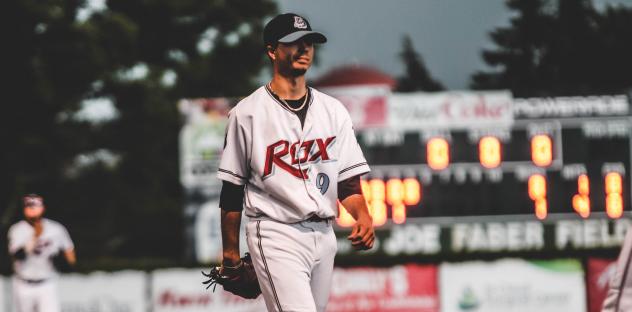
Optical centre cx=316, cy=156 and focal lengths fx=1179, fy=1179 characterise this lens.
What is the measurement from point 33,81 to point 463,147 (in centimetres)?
2106

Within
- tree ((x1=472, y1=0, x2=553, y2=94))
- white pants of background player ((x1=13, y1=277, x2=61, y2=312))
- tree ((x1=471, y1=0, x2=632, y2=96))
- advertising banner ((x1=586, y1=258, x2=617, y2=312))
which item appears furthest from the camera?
tree ((x1=472, y1=0, x2=553, y2=94))

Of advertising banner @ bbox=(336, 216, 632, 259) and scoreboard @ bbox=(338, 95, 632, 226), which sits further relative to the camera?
advertising banner @ bbox=(336, 216, 632, 259)

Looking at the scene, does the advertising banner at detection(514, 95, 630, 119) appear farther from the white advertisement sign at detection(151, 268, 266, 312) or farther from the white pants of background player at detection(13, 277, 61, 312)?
the white pants of background player at detection(13, 277, 61, 312)

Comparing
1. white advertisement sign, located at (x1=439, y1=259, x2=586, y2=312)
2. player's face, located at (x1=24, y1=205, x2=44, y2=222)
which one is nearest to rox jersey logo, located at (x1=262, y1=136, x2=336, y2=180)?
player's face, located at (x1=24, y1=205, x2=44, y2=222)

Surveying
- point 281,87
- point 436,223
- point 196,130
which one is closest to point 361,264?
point 436,223

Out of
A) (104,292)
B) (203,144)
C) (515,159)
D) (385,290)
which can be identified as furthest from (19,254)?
(515,159)

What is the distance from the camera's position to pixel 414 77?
76.6m

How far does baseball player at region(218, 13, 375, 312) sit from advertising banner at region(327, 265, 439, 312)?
1012 cm

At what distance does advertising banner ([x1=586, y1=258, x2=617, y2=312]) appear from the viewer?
1462 centimetres

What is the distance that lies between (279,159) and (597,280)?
35.6 ft

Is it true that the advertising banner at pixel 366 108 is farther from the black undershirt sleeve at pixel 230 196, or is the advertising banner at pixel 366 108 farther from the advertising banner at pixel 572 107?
the black undershirt sleeve at pixel 230 196

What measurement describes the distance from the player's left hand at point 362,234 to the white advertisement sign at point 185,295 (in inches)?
391

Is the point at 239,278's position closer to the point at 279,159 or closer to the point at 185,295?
the point at 279,159

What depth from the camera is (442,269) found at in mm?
15086
